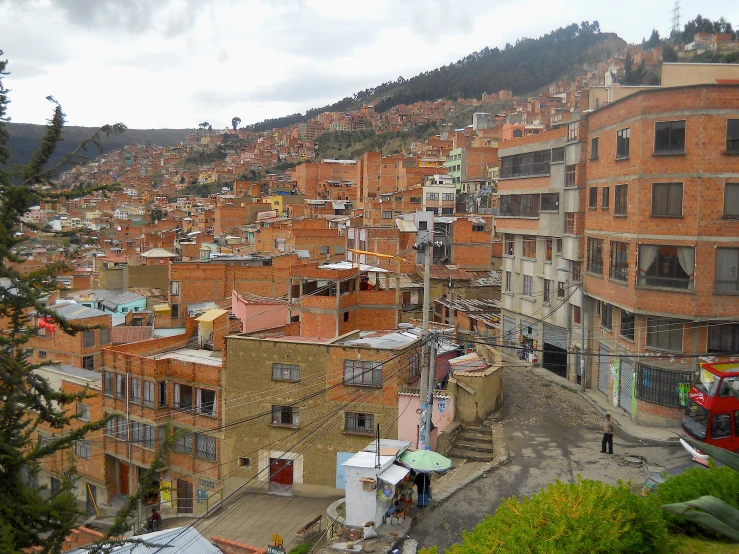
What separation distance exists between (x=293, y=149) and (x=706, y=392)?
169 metres

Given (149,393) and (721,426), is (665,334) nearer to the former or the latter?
(721,426)

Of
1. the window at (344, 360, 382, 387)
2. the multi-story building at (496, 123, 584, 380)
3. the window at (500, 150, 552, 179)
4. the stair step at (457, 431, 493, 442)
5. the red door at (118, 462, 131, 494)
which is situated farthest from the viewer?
the window at (500, 150, 552, 179)

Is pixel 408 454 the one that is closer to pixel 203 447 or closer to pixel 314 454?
pixel 314 454

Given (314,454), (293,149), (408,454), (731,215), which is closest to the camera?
(408,454)

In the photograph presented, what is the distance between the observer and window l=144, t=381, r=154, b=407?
25656mm

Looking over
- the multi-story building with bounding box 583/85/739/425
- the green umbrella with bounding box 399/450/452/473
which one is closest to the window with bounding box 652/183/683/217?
the multi-story building with bounding box 583/85/739/425

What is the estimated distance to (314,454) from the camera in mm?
23312

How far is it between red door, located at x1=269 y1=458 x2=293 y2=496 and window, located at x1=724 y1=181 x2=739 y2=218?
16.1m

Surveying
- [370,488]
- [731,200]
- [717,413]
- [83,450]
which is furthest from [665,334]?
[83,450]

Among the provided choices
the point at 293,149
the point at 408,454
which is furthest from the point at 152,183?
the point at 408,454

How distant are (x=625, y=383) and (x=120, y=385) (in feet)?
62.5

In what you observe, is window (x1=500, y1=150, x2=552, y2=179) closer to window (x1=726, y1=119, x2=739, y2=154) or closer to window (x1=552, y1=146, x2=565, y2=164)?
window (x1=552, y1=146, x2=565, y2=164)

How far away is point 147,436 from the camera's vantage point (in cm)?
2608

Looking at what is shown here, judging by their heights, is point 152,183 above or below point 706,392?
above
